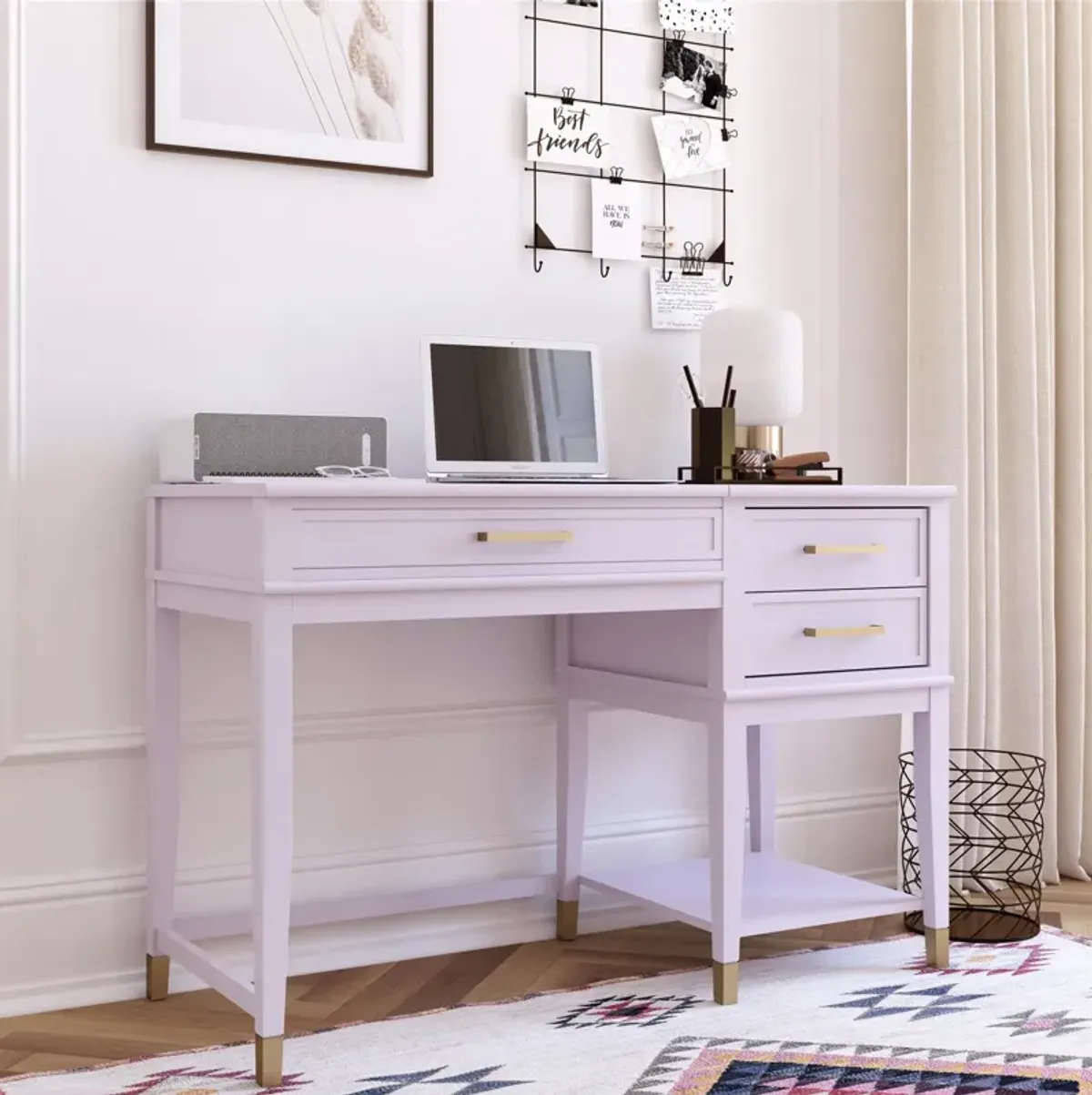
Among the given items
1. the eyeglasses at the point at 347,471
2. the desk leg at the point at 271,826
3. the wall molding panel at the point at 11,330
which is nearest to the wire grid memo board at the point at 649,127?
the eyeglasses at the point at 347,471

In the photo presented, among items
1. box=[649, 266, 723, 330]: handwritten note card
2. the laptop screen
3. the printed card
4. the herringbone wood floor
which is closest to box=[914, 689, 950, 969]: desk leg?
the herringbone wood floor

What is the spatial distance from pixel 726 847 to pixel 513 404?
785mm

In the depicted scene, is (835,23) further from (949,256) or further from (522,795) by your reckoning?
(522,795)

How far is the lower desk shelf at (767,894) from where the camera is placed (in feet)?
7.64

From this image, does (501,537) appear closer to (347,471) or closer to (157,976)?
(347,471)

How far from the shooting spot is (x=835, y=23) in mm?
2967

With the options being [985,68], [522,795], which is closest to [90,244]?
[522,795]

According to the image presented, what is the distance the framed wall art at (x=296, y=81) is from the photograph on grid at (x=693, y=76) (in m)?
0.50

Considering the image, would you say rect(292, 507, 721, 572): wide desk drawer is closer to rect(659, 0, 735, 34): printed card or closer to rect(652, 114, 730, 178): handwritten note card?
rect(652, 114, 730, 178): handwritten note card

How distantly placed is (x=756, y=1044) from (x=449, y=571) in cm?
77

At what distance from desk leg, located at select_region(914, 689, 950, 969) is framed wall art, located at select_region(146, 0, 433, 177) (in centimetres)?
123

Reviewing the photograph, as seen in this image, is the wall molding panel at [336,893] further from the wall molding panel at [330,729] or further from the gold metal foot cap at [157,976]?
the wall molding panel at [330,729]

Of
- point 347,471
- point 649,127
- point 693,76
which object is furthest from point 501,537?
point 693,76

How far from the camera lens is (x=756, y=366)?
103 inches
